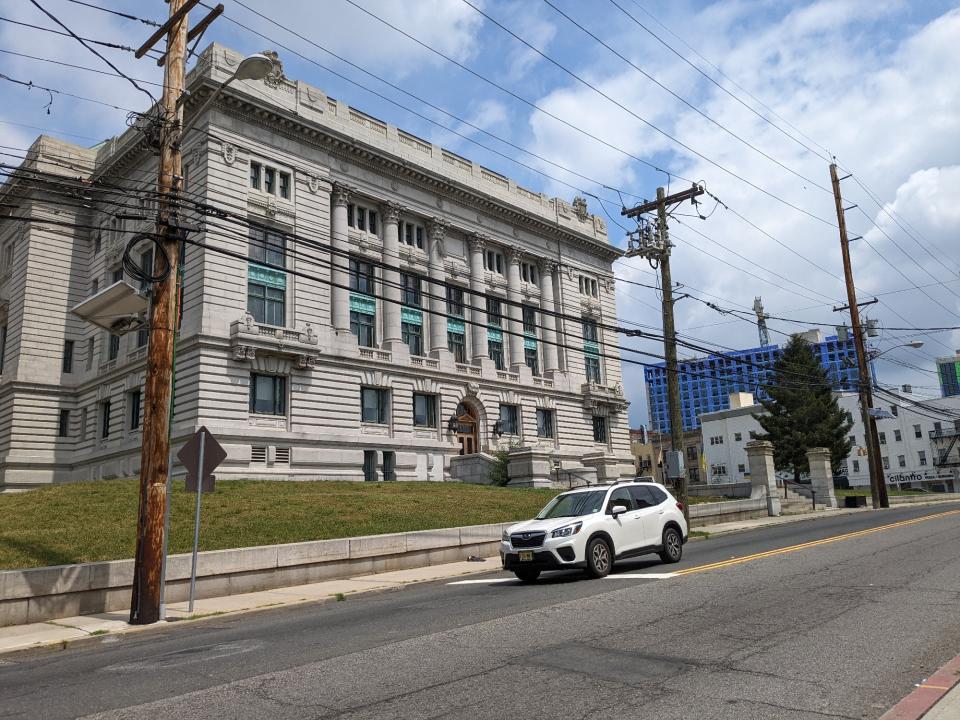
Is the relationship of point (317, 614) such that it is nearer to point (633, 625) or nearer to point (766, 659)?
point (633, 625)

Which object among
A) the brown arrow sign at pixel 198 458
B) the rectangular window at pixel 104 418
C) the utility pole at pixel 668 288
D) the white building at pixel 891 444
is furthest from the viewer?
the white building at pixel 891 444

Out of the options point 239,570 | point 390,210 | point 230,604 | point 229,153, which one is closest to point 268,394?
point 229,153

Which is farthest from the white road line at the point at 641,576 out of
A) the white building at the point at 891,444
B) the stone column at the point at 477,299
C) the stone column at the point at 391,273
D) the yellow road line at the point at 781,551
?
the white building at the point at 891,444

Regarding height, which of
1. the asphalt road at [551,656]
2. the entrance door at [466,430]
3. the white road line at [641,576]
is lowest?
the asphalt road at [551,656]

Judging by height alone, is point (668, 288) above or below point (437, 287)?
below

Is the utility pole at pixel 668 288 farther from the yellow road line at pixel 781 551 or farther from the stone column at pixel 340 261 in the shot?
the stone column at pixel 340 261

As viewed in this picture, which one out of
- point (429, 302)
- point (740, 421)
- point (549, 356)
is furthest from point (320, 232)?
point (740, 421)

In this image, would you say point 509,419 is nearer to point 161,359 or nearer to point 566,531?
point 566,531

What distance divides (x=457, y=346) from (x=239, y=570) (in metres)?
33.0

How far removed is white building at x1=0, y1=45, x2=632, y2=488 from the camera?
116 feet

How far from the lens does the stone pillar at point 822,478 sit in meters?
42.5

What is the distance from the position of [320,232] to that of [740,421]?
7307 cm

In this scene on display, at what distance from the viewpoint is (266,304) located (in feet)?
122

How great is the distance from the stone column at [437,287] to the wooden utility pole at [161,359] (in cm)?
3119
